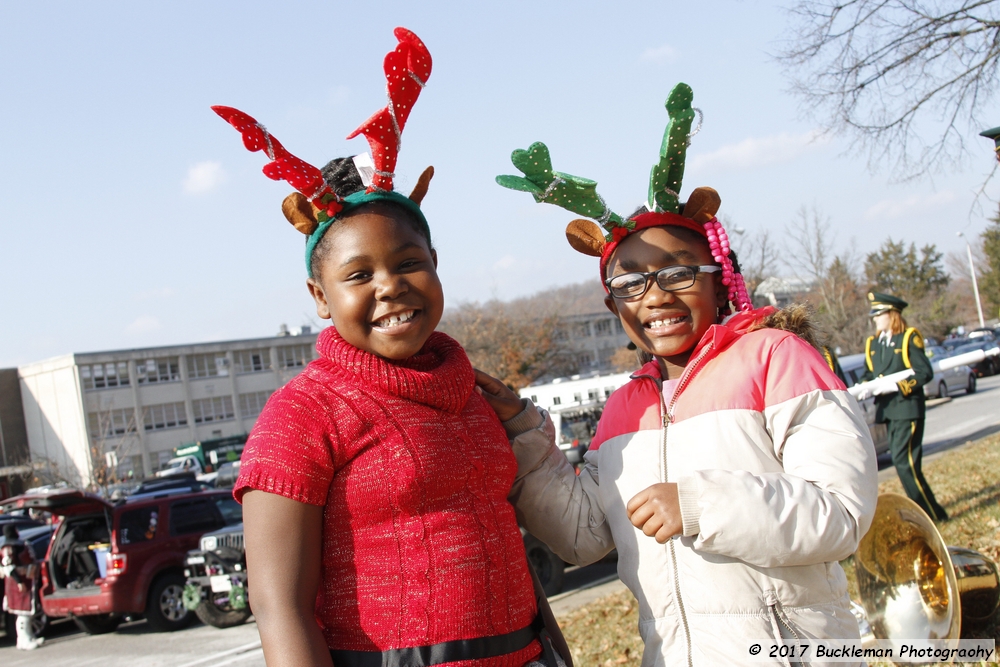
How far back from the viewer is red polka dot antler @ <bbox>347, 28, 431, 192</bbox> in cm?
202

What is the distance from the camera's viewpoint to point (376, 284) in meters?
1.98

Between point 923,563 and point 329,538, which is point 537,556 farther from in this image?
point 329,538

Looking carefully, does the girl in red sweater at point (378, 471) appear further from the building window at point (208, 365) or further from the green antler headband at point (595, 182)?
the building window at point (208, 365)

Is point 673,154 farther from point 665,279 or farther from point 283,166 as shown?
point 283,166

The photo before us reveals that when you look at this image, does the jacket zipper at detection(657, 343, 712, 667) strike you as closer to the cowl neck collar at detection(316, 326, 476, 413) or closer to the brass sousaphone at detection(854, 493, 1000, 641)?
the cowl neck collar at detection(316, 326, 476, 413)

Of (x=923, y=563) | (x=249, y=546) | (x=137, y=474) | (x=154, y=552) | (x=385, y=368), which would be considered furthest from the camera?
(x=137, y=474)

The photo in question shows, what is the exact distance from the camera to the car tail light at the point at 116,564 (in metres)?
10.3

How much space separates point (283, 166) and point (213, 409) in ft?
199

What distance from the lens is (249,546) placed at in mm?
1746

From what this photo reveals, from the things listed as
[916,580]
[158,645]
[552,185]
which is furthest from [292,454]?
[158,645]

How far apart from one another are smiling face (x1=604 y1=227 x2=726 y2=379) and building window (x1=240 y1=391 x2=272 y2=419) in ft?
197

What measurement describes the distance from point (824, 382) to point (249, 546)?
4.81ft

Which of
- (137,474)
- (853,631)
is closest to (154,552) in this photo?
(853,631)

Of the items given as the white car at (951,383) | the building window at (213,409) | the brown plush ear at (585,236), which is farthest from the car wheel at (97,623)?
the building window at (213,409)
